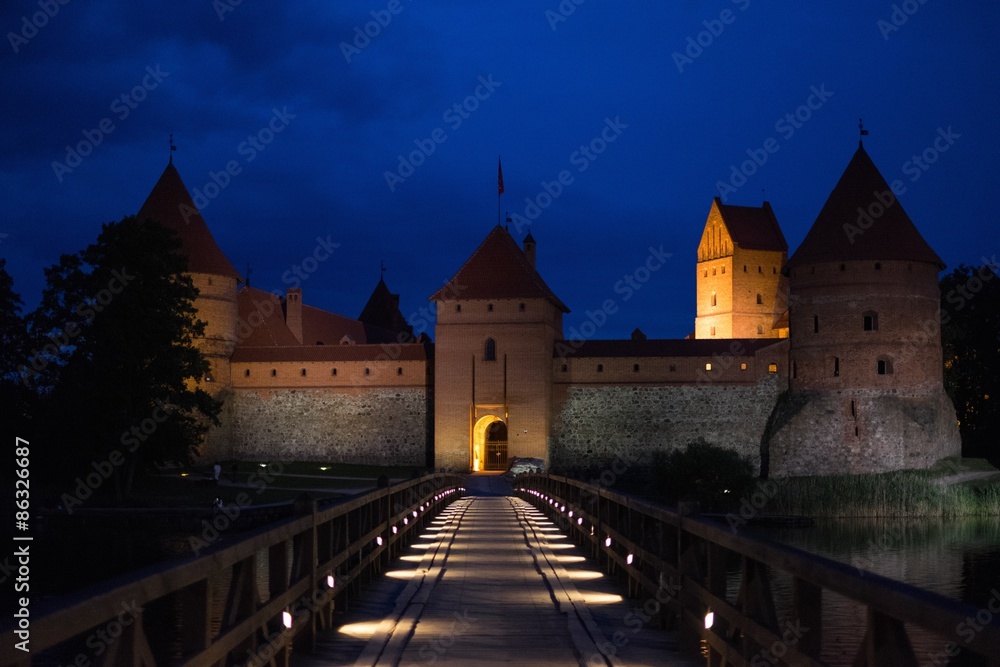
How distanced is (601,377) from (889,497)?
469 inches

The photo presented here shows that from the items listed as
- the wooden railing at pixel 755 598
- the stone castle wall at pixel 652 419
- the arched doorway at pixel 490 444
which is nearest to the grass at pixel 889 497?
the stone castle wall at pixel 652 419

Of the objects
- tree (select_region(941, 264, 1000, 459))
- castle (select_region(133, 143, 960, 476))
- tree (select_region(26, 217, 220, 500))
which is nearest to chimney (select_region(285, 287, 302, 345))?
castle (select_region(133, 143, 960, 476))

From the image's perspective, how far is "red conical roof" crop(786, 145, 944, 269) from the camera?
37.2 m

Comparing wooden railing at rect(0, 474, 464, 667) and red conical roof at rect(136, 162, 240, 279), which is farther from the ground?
red conical roof at rect(136, 162, 240, 279)

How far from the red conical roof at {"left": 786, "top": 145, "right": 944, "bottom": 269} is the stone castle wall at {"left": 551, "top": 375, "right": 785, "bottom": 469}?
5117 millimetres

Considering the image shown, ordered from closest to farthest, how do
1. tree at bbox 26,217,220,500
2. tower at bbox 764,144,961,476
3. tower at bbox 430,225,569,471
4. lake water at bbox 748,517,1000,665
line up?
lake water at bbox 748,517,1000,665, tree at bbox 26,217,220,500, tower at bbox 764,144,961,476, tower at bbox 430,225,569,471

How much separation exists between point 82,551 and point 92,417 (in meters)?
6.98

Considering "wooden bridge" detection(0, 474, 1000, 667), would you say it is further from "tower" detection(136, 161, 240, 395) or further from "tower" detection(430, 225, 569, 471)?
"tower" detection(136, 161, 240, 395)

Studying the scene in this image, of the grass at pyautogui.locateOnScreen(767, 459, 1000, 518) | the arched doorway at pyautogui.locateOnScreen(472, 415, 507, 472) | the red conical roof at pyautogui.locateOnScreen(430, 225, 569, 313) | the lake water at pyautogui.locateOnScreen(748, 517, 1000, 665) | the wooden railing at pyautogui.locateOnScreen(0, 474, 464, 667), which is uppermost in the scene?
the red conical roof at pyautogui.locateOnScreen(430, 225, 569, 313)

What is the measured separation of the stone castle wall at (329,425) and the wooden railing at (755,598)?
104ft

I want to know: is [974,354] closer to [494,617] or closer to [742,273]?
[742,273]

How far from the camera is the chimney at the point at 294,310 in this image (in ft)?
171

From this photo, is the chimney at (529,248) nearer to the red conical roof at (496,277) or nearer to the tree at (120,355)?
the red conical roof at (496,277)

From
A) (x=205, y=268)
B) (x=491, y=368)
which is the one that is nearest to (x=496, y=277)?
(x=491, y=368)
